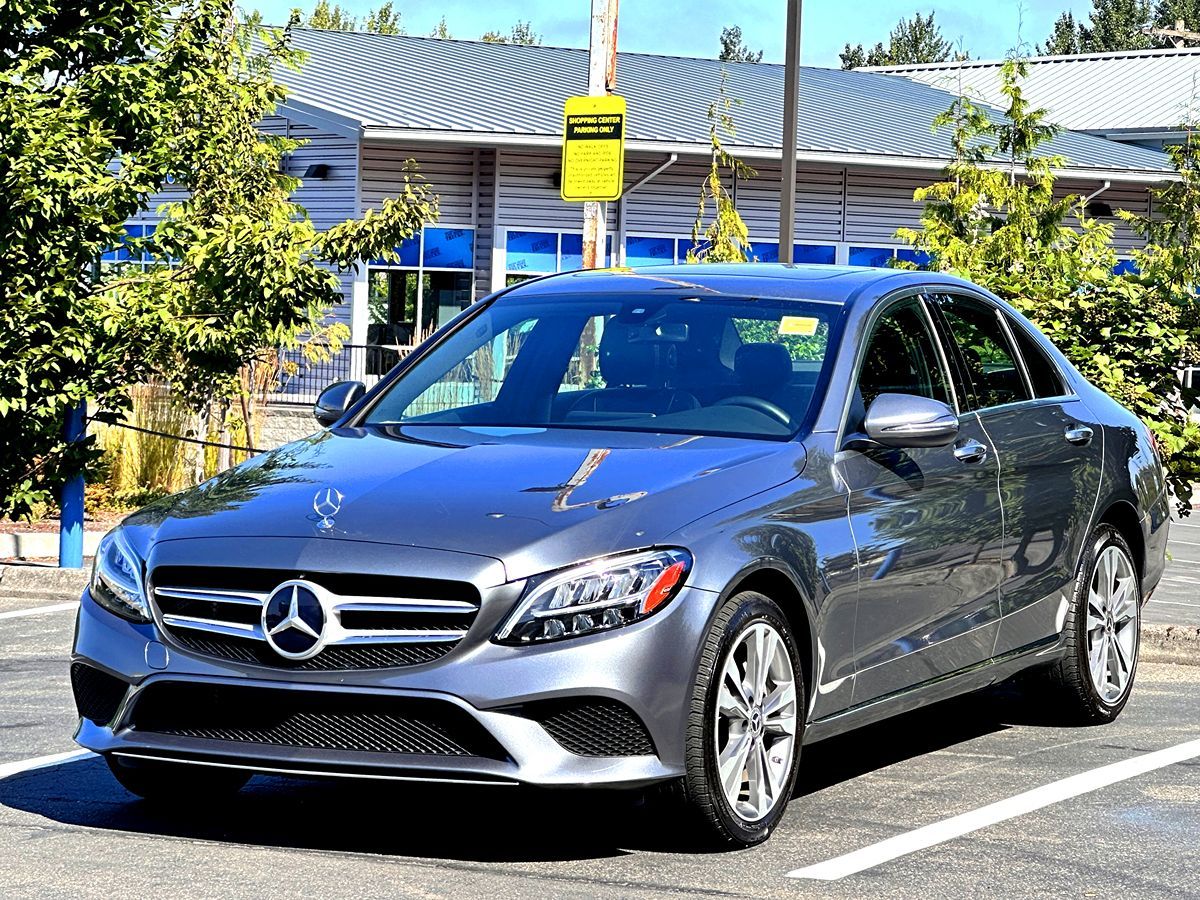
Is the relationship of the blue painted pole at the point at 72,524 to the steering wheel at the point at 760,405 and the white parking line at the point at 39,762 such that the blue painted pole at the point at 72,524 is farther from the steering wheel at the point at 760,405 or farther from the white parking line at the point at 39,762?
the steering wheel at the point at 760,405

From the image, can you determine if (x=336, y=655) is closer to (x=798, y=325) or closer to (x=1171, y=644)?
(x=798, y=325)

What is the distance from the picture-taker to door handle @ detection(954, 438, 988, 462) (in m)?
6.94

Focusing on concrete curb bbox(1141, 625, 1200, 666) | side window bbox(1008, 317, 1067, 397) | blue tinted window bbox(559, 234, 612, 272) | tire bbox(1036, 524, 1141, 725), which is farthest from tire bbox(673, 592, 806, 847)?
blue tinted window bbox(559, 234, 612, 272)

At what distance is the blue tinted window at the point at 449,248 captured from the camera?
3031cm

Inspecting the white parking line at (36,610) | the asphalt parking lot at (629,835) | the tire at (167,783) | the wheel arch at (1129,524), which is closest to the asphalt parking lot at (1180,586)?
the wheel arch at (1129,524)

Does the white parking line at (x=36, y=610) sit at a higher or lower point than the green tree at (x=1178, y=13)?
lower

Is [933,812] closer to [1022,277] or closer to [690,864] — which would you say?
[690,864]

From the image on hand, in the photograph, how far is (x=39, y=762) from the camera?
691cm

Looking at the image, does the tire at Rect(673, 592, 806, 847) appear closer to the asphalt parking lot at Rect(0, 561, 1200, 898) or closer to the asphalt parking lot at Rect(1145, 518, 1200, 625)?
the asphalt parking lot at Rect(0, 561, 1200, 898)

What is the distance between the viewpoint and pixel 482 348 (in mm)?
7234

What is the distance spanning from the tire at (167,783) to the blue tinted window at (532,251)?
960 inches

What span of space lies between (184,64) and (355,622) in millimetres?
8424

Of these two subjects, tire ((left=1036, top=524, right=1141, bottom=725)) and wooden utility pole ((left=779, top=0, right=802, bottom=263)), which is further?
wooden utility pole ((left=779, top=0, right=802, bottom=263))

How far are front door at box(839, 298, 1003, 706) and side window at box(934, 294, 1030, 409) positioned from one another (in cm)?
20
